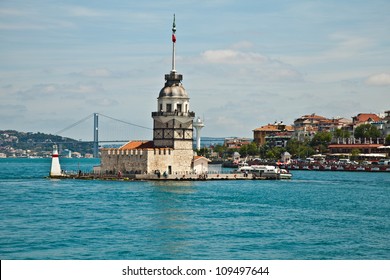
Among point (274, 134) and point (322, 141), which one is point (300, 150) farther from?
point (274, 134)

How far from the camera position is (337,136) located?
146 m

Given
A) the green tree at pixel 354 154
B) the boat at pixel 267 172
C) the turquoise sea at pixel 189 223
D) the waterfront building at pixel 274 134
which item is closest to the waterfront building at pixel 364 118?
the waterfront building at pixel 274 134

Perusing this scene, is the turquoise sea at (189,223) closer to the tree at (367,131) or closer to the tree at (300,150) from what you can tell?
the tree at (367,131)

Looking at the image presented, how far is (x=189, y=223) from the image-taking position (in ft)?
124

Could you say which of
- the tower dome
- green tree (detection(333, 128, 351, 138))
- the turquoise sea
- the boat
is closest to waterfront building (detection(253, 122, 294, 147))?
green tree (detection(333, 128, 351, 138))

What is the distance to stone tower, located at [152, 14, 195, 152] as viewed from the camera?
69.6m

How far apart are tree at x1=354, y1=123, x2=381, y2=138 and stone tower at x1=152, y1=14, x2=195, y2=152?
75.5m

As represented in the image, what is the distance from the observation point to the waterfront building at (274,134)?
545ft

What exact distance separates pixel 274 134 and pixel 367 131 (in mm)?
34085

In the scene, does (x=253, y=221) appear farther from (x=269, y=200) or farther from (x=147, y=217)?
(x=269, y=200)

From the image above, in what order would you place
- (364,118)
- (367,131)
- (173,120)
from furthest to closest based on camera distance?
(364,118), (367,131), (173,120)

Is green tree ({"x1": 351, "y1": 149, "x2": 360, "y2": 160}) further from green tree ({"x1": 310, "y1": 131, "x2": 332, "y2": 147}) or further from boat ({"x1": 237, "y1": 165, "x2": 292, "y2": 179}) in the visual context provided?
boat ({"x1": 237, "y1": 165, "x2": 292, "y2": 179})

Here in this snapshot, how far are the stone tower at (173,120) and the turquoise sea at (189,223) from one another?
9.22 metres

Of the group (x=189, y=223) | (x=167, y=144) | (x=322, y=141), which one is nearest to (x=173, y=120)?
(x=167, y=144)
